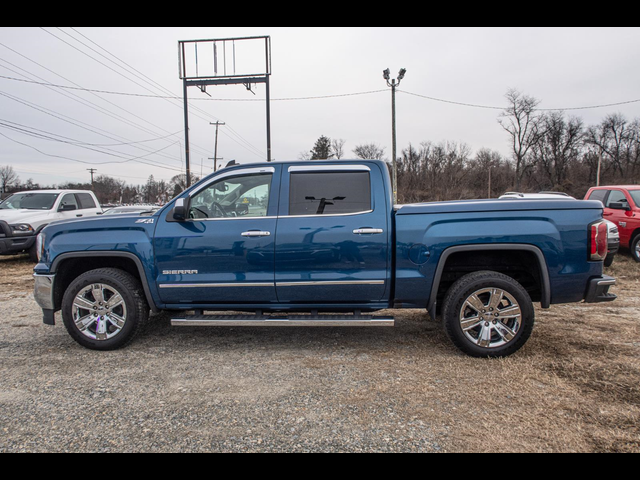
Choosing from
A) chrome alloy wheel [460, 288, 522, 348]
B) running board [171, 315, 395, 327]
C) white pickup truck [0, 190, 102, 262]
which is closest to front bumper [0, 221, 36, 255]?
white pickup truck [0, 190, 102, 262]

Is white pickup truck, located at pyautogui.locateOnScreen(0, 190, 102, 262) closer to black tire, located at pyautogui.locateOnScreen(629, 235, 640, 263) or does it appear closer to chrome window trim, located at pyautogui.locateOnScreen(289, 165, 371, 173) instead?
chrome window trim, located at pyautogui.locateOnScreen(289, 165, 371, 173)

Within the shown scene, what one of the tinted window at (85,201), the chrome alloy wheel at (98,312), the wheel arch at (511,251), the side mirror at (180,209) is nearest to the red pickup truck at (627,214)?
the wheel arch at (511,251)

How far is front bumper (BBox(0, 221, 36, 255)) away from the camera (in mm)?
9828

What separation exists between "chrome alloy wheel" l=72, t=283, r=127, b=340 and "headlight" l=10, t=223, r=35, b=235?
25.9ft

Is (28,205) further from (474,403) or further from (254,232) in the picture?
(474,403)

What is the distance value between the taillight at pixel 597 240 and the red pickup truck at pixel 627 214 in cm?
717

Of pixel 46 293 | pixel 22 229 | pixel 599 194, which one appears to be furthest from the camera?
pixel 599 194

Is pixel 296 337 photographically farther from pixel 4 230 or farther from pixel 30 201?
pixel 30 201

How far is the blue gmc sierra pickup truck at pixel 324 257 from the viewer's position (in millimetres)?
3723

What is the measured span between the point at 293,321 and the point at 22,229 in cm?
971

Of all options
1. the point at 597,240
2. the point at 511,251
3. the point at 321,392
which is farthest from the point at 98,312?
the point at 597,240

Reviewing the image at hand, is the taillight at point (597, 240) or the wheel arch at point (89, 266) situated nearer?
the taillight at point (597, 240)

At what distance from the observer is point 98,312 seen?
4.11 m

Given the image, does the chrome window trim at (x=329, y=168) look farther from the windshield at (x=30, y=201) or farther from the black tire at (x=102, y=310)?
the windshield at (x=30, y=201)
